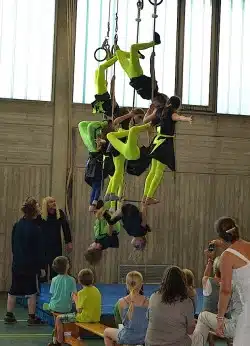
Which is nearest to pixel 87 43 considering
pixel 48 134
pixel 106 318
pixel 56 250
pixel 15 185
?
pixel 48 134

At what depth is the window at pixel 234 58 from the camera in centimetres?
1323

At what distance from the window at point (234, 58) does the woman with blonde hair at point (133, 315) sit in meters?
7.02

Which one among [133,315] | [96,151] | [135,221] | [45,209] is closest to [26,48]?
[45,209]

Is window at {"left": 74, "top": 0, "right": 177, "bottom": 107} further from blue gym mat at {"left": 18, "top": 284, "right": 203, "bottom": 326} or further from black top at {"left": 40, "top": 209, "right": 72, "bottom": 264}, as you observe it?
blue gym mat at {"left": 18, "top": 284, "right": 203, "bottom": 326}

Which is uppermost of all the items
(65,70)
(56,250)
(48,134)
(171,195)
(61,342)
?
(65,70)

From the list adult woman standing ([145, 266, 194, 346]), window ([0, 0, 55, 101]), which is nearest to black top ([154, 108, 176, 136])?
adult woman standing ([145, 266, 194, 346])

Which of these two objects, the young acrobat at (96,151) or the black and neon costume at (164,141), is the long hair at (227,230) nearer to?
the black and neon costume at (164,141)

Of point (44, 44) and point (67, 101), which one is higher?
point (44, 44)

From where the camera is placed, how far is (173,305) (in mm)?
5980

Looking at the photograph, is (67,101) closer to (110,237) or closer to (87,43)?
(87,43)

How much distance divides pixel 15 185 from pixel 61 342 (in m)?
4.52

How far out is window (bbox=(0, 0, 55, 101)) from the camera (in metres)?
12.3

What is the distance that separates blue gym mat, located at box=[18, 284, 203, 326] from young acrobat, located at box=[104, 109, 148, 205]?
1.90 m

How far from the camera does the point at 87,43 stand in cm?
1265
